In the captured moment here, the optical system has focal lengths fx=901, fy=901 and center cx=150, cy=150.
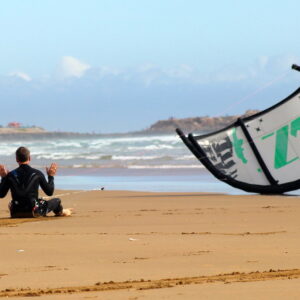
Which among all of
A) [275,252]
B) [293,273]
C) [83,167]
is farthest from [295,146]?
[83,167]

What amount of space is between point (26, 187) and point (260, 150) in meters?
6.89

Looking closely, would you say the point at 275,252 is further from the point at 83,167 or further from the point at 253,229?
the point at 83,167

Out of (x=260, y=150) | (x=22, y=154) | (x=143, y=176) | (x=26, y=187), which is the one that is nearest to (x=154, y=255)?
(x=22, y=154)

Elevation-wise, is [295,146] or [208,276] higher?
[295,146]

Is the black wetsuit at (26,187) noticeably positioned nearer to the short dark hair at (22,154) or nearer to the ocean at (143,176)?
the short dark hair at (22,154)

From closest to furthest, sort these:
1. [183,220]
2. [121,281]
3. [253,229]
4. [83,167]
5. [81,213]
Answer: [121,281] → [253,229] → [183,220] → [81,213] → [83,167]

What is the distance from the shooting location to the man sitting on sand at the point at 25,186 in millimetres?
10155

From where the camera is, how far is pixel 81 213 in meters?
12.1

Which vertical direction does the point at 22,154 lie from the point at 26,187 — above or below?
above

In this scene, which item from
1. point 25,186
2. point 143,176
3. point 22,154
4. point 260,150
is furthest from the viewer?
point 143,176

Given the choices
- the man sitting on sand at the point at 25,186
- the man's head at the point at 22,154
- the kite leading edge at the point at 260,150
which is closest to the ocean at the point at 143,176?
the kite leading edge at the point at 260,150

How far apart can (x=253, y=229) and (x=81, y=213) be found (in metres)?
3.36

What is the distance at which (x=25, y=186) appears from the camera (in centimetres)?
1029

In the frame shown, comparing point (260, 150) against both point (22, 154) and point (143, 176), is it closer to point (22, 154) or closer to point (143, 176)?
point (22, 154)
